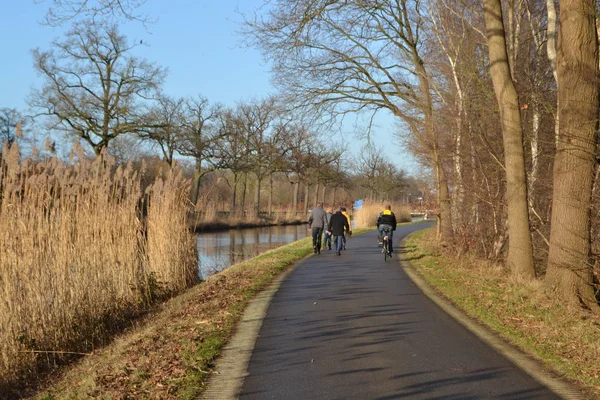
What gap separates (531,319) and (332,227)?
37.6ft

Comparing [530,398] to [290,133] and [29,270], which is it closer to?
[29,270]

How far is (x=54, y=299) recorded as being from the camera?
8.72 meters

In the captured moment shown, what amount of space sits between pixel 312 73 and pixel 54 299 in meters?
14.6

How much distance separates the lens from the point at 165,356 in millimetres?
6508

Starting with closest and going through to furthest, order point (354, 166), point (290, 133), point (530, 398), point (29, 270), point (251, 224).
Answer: point (530, 398) → point (29, 270) → point (251, 224) → point (290, 133) → point (354, 166)

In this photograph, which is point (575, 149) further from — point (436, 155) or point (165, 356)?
point (436, 155)

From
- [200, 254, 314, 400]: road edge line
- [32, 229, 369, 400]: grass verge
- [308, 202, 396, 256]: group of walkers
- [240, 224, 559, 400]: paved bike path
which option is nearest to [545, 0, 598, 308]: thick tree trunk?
[240, 224, 559, 400]: paved bike path

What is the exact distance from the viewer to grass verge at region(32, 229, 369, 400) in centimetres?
550

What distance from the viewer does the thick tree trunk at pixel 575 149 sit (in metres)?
9.51

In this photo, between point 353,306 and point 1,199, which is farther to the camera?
point 353,306

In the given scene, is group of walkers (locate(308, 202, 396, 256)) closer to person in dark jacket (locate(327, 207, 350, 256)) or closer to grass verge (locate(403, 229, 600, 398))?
person in dark jacket (locate(327, 207, 350, 256))

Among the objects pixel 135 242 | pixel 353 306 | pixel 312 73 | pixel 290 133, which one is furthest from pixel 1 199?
pixel 290 133

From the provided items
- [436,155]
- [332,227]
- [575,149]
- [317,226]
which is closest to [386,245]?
[332,227]

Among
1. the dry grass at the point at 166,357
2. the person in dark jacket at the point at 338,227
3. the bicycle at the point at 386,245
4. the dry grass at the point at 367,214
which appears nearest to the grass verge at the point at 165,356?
the dry grass at the point at 166,357
